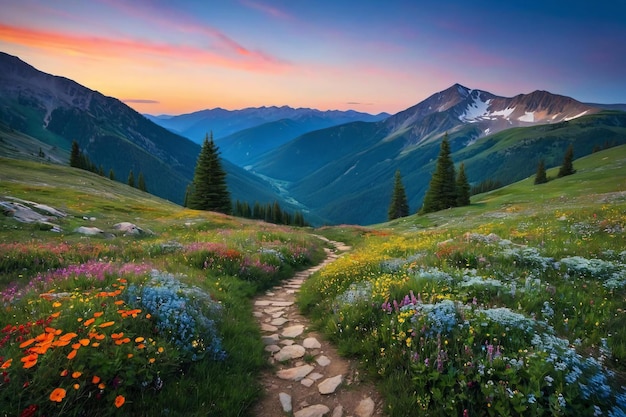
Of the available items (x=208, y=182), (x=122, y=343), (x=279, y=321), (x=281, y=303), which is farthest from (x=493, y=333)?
(x=208, y=182)

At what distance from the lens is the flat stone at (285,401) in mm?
4771

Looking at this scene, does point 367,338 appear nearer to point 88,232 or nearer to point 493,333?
point 493,333

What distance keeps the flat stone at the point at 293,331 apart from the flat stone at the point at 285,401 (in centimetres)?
210

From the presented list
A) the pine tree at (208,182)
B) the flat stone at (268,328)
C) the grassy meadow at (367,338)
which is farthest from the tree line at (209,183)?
the flat stone at (268,328)

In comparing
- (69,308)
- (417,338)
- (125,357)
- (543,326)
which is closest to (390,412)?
(417,338)

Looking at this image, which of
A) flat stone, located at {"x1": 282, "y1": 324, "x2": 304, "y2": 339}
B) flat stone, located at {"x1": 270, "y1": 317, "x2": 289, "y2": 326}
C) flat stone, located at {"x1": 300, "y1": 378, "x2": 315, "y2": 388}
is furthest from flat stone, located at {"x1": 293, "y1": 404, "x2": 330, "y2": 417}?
flat stone, located at {"x1": 270, "y1": 317, "x2": 289, "y2": 326}

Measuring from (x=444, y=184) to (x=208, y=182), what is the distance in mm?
44504

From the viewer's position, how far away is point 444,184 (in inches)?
2463

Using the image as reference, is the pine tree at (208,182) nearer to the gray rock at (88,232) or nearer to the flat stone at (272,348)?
the gray rock at (88,232)

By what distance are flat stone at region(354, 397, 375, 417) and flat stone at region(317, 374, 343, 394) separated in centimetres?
58

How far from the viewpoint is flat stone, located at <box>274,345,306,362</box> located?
20.7 ft

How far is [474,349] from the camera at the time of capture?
4605mm

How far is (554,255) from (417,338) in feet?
21.4

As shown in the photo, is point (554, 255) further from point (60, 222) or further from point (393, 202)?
point (393, 202)
